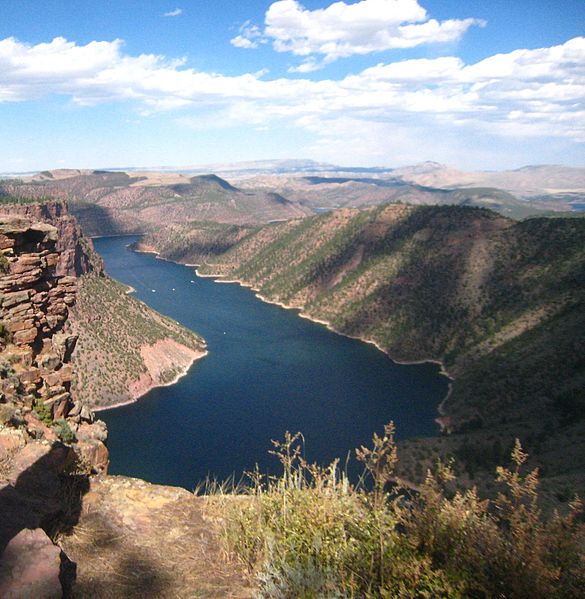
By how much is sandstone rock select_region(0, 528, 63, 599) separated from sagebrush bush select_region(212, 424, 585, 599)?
3.72 m

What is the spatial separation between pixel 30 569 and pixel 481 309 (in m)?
136

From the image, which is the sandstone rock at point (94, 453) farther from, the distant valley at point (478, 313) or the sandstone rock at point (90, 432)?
the distant valley at point (478, 313)

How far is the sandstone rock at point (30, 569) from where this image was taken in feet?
27.4

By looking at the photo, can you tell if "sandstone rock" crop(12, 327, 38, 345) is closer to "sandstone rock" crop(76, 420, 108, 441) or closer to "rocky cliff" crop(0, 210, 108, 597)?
"rocky cliff" crop(0, 210, 108, 597)

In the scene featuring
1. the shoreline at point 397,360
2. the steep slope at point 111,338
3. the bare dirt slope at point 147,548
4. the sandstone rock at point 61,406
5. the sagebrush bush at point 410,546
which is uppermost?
the sagebrush bush at point 410,546

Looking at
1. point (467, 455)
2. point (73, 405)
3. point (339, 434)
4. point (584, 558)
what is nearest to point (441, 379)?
point (339, 434)

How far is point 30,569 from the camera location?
8.70 m

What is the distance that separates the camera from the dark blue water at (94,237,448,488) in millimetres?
76250

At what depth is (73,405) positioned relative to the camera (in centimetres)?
2133

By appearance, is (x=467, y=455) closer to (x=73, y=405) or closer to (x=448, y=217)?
(x=73, y=405)

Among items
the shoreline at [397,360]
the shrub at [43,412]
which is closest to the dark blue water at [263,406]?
the shoreline at [397,360]

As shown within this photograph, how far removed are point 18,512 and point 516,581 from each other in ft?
32.4

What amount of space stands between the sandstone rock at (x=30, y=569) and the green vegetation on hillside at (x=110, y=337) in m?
79.4

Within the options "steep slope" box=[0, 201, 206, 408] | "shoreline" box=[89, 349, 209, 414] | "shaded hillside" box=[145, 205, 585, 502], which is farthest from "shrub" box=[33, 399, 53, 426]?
"steep slope" box=[0, 201, 206, 408]
